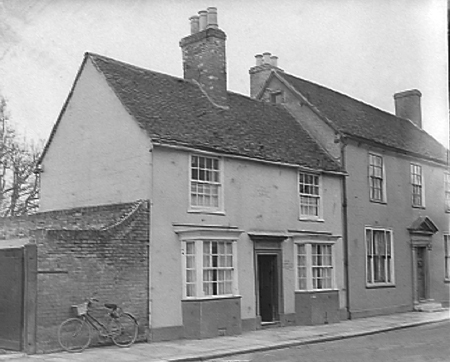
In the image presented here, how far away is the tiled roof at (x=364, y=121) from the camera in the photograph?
2364 centimetres

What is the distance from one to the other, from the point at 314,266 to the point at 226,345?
577cm

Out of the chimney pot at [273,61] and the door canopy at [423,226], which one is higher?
the chimney pot at [273,61]

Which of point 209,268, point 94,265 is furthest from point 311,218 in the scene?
point 94,265

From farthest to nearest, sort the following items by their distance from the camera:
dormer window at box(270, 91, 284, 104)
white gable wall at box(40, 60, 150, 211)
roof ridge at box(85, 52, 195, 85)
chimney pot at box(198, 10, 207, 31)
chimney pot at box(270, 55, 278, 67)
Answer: chimney pot at box(270, 55, 278, 67) → dormer window at box(270, 91, 284, 104) → chimney pot at box(198, 10, 207, 31) → roof ridge at box(85, 52, 195, 85) → white gable wall at box(40, 60, 150, 211)

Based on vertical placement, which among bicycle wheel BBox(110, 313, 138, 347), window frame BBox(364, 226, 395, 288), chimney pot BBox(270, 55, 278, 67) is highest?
Result: chimney pot BBox(270, 55, 278, 67)

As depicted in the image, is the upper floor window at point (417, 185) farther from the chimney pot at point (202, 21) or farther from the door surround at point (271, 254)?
the chimney pot at point (202, 21)

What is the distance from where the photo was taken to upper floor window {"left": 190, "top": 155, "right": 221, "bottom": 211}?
17.0 metres

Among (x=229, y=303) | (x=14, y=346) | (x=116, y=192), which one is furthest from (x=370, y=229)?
(x=14, y=346)

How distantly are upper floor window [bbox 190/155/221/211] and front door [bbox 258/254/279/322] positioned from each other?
2598 millimetres

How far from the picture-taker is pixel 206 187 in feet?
57.0

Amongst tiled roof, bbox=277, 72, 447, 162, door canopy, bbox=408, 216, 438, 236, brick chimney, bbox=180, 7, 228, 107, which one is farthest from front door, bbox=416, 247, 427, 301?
brick chimney, bbox=180, 7, 228, 107

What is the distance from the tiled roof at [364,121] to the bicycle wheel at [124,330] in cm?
1062

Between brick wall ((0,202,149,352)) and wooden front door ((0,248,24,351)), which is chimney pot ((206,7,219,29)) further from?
wooden front door ((0,248,24,351))

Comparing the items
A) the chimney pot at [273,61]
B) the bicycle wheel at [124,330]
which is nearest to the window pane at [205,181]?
the bicycle wheel at [124,330]
